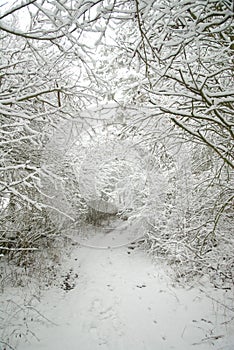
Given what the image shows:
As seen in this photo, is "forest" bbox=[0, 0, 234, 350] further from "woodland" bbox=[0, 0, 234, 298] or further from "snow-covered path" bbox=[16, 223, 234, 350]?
"snow-covered path" bbox=[16, 223, 234, 350]

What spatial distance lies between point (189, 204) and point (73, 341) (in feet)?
11.1

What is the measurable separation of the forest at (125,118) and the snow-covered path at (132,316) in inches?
29.5

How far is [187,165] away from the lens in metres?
5.55

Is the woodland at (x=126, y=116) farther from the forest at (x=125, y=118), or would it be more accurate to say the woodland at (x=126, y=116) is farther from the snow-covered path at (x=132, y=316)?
the snow-covered path at (x=132, y=316)

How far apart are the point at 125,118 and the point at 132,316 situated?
3.91m

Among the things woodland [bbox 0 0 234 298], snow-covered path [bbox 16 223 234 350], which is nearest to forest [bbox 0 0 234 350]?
woodland [bbox 0 0 234 298]

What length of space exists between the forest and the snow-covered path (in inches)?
29.5

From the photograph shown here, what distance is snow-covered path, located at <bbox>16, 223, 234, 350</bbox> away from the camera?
4590 mm

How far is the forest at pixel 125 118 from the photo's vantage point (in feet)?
6.96

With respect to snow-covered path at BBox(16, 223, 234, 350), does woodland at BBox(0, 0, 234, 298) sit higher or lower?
higher

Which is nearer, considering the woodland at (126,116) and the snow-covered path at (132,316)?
Result: the woodland at (126,116)

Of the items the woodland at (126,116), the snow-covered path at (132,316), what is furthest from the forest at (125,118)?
the snow-covered path at (132,316)

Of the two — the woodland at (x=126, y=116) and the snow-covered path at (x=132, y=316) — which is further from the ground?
the woodland at (x=126, y=116)

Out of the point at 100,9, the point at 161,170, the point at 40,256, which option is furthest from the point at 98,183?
the point at 100,9
